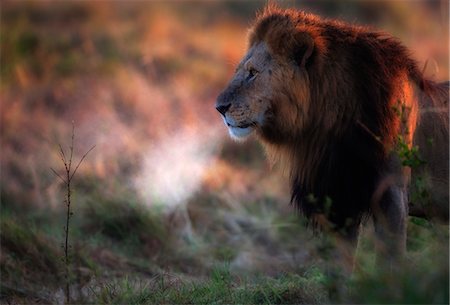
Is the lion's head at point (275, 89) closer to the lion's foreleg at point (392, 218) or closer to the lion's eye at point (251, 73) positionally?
the lion's eye at point (251, 73)

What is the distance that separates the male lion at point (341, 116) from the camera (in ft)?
15.8

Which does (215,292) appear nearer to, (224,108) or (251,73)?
(224,108)

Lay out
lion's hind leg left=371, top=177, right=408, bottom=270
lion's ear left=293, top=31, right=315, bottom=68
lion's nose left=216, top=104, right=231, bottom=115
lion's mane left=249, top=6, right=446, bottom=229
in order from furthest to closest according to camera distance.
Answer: lion's nose left=216, top=104, right=231, bottom=115 → lion's ear left=293, top=31, right=315, bottom=68 → lion's mane left=249, top=6, right=446, bottom=229 → lion's hind leg left=371, top=177, right=408, bottom=270

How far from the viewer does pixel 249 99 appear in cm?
509

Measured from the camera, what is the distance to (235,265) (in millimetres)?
7090

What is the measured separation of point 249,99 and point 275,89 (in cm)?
16

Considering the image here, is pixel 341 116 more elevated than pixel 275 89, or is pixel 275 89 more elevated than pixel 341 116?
pixel 275 89

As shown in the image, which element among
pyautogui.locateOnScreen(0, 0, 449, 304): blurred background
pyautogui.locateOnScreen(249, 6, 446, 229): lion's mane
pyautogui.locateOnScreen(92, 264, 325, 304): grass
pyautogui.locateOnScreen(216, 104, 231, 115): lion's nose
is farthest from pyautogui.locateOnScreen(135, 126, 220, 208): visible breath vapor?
pyautogui.locateOnScreen(249, 6, 446, 229): lion's mane

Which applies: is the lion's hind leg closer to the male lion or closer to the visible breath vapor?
the male lion

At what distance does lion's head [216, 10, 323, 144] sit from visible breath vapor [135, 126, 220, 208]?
3.13m

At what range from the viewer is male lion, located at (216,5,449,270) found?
4820 millimetres

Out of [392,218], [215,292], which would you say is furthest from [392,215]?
[215,292]

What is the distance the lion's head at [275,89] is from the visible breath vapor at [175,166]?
313 cm

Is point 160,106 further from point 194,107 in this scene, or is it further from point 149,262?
point 149,262
